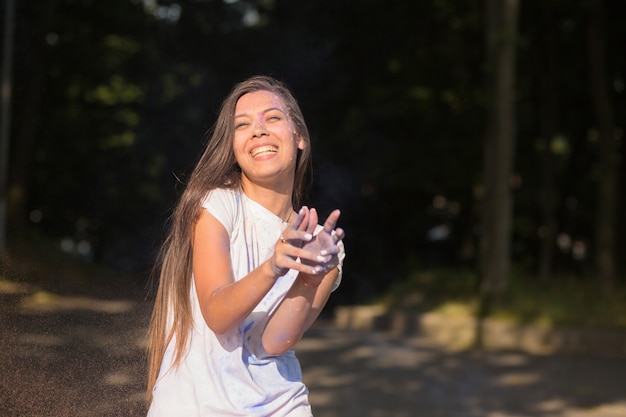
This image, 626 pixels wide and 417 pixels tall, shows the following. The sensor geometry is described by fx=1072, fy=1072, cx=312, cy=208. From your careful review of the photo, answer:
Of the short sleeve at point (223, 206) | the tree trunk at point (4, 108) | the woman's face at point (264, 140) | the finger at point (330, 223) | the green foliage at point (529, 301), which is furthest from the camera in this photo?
the tree trunk at point (4, 108)

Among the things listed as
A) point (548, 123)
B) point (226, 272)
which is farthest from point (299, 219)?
point (548, 123)

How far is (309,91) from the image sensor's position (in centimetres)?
2520

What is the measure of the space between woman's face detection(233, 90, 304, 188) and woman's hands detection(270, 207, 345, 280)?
0.59 meters

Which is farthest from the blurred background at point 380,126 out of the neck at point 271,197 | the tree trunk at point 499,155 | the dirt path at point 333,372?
the neck at point 271,197

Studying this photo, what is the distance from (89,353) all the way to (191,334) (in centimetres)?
238

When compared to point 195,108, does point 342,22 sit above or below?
above

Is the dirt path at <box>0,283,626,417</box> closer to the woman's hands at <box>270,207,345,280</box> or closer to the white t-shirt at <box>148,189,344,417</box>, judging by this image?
the white t-shirt at <box>148,189,344,417</box>

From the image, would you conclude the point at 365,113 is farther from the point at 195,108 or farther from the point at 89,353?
the point at 89,353

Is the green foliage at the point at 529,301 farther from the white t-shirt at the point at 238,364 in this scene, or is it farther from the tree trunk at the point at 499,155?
the white t-shirt at the point at 238,364

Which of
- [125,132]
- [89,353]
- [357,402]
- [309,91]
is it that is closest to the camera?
[89,353]

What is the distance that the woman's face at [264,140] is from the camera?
3.01 meters

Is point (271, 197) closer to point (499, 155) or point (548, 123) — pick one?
point (499, 155)

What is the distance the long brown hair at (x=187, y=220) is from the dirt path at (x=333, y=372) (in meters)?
0.60

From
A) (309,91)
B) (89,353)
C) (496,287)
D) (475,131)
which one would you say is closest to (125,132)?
(309,91)
